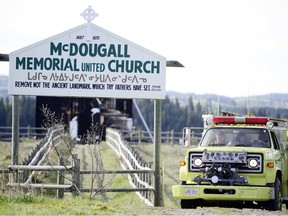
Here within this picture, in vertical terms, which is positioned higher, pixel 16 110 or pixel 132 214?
pixel 16 110

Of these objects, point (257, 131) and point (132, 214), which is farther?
point (257, 131)

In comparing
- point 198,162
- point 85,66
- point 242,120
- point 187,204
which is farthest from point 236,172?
point 85,66

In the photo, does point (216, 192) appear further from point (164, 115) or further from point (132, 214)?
point (164, 115)

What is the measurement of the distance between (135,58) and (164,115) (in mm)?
132765

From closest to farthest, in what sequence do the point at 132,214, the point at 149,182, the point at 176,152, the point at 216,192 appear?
the point at 132,214 → the point at 216,192 → the point at 149,182 → the point at 176,152

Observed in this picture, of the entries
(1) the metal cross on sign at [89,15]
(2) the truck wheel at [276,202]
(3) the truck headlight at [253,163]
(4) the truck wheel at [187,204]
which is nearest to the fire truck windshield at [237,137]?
(3) the truck headlight at [253,163]

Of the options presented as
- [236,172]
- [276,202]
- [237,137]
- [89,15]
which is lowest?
[276,202]

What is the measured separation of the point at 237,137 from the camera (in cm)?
1895

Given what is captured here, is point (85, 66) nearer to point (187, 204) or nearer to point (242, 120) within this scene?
point (242, 120)

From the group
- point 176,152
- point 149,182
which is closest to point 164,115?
point 176,152

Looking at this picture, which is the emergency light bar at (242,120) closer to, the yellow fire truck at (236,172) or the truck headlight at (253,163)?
the yellow fire truck at (236,172)

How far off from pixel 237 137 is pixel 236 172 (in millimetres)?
1317

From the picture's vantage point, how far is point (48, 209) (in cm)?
1614

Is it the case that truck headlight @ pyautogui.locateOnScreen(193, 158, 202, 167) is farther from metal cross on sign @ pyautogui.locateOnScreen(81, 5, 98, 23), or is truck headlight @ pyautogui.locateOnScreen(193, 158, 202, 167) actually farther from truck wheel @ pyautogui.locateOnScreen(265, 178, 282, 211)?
metal cross on sign @ pyautogui.locateOnScreen(81, 5, 98, 23)
